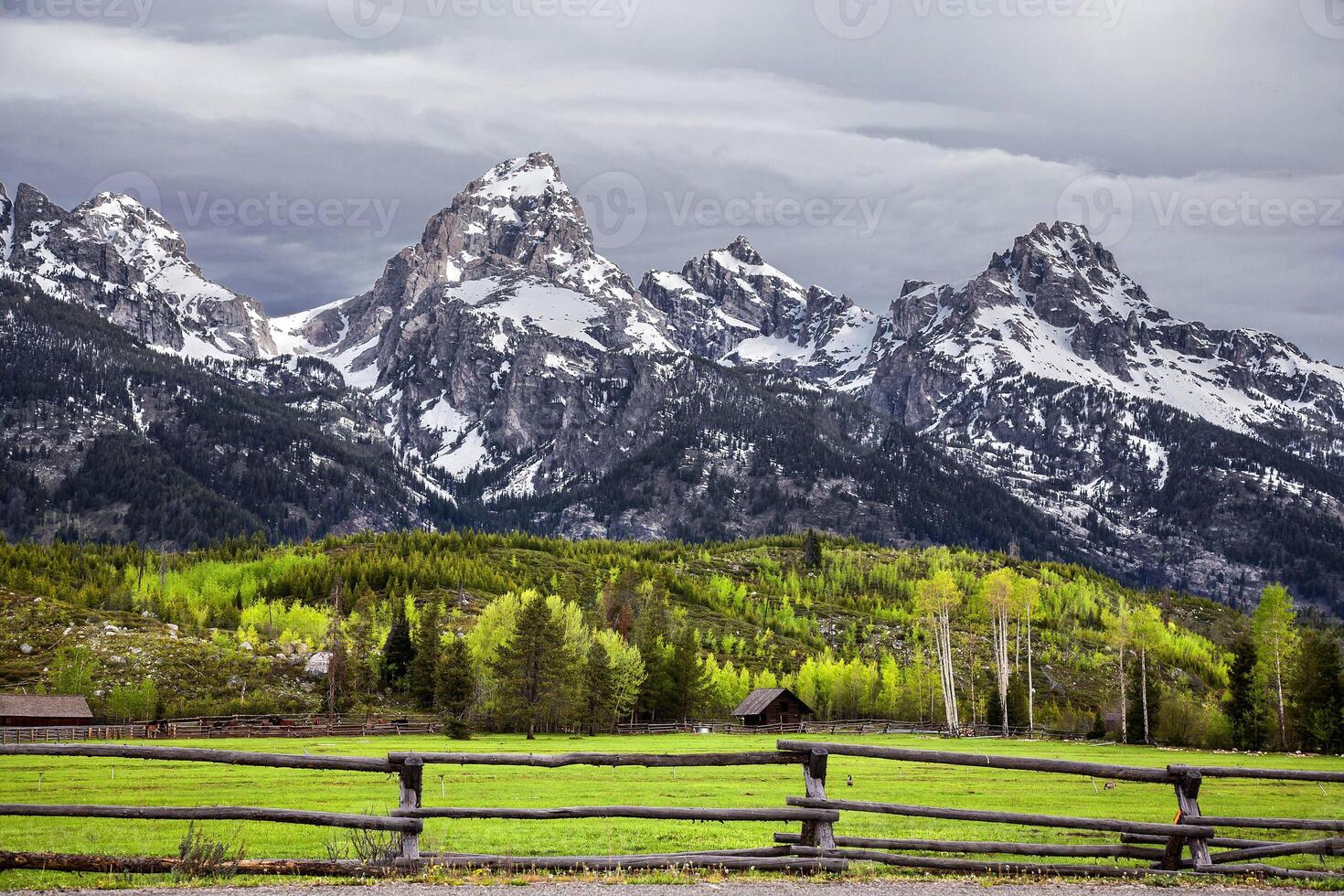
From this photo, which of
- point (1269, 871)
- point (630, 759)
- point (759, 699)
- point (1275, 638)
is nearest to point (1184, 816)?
point (1269, 871)

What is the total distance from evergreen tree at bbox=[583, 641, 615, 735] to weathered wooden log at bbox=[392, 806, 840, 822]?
7898 centimetres

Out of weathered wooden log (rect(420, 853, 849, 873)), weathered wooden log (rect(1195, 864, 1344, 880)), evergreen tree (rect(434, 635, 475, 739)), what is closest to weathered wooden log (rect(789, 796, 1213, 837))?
weathered wooden log (rect(1195, 864, 1344, 880))

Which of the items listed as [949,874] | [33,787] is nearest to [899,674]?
[33,787]

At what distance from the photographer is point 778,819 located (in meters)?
18.9

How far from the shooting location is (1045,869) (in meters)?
19.1

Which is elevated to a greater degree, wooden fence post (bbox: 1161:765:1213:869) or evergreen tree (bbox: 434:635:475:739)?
wooden fence post (bbox: 1161:765:1213:869)

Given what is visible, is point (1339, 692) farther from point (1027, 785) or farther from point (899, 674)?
point (899, 674)

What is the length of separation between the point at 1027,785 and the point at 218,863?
30838 mm

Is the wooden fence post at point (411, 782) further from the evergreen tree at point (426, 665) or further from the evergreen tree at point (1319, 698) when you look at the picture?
the evergreen tree at point (426, 665)

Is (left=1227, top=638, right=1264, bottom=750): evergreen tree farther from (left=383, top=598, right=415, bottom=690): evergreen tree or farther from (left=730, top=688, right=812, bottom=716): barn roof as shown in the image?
(left=383, top=598, right=415, bottom=690): evergreen tree

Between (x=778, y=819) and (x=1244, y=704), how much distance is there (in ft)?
263

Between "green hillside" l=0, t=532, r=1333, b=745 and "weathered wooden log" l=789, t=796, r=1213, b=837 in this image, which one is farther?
"green hillside" l=0, t=532, r=1333, b=745

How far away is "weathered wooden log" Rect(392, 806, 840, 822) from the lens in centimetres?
1859

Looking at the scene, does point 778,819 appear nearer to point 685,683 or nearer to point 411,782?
point 411,782
